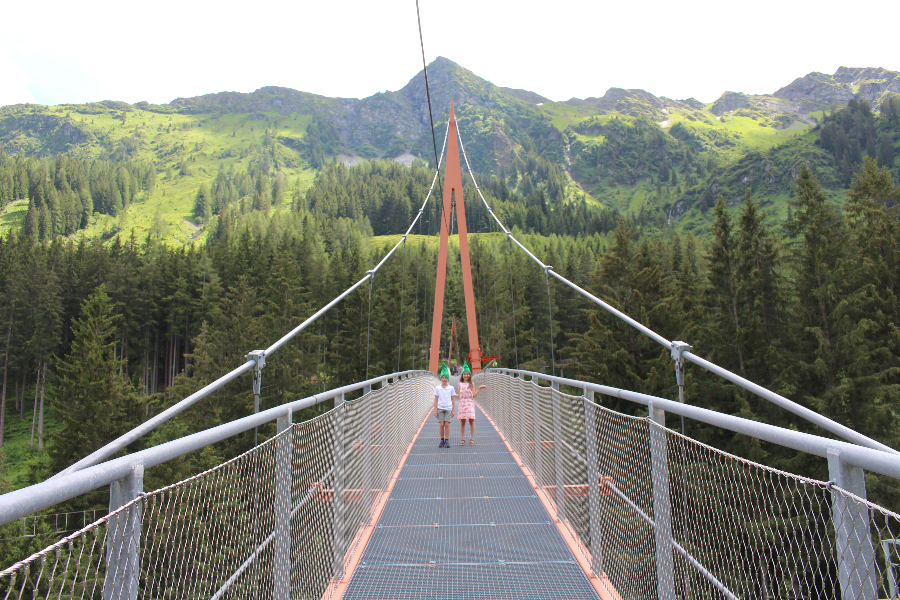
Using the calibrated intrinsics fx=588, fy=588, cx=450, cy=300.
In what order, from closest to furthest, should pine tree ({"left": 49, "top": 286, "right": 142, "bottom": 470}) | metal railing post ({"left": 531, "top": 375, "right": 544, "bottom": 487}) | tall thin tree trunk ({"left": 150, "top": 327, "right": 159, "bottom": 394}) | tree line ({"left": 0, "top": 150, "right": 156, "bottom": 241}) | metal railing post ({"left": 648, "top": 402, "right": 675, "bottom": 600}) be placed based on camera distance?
1. metal railing post ({"left": 648, "top": 402, "right": 675, "bottom": 600})
2. metal railing post ({"left": 531, "top": 375, "right": 544, "bottom": 487})
3. pine tree ({"left": 49, "top": 286, "right": 142, "bottom": 470})
4. tall thin tree trunk ({"left": 150, "top": 327, "right": 159, "bottom": 394})
5. tree line ({"left": 0, "top": 150, "right": 156, "bottom": 241})

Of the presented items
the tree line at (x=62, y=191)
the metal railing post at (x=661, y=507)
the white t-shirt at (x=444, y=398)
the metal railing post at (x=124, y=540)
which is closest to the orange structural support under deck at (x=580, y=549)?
the metal railing post at (x=661, y=507)

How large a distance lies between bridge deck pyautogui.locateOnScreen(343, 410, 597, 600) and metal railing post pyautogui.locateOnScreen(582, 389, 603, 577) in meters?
0.15

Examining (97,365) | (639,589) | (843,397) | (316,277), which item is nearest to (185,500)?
(639,589)

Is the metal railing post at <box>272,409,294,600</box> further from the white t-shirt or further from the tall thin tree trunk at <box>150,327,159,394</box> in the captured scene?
the tall thin tree trunk at <box>150,327,159,394</box>

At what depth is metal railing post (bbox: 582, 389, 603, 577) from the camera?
358cm

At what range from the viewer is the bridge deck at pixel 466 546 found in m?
3.38

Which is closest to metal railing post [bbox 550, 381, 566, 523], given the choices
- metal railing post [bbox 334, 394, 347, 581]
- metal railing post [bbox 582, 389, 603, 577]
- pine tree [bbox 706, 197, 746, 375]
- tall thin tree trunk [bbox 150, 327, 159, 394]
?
metal railing post [bbox 582, 389, 603, 577]

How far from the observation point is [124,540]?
1.41 metres

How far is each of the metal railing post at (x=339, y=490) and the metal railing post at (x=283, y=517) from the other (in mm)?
899

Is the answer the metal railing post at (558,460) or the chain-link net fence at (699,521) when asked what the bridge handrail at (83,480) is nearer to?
the chain-link net fence at (699,521)

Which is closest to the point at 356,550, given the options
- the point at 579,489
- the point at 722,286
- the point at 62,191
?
the point at 579,489

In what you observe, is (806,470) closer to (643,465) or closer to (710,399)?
(710,399)

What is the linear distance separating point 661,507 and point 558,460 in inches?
81.5

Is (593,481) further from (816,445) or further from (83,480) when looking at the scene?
(83,480)
